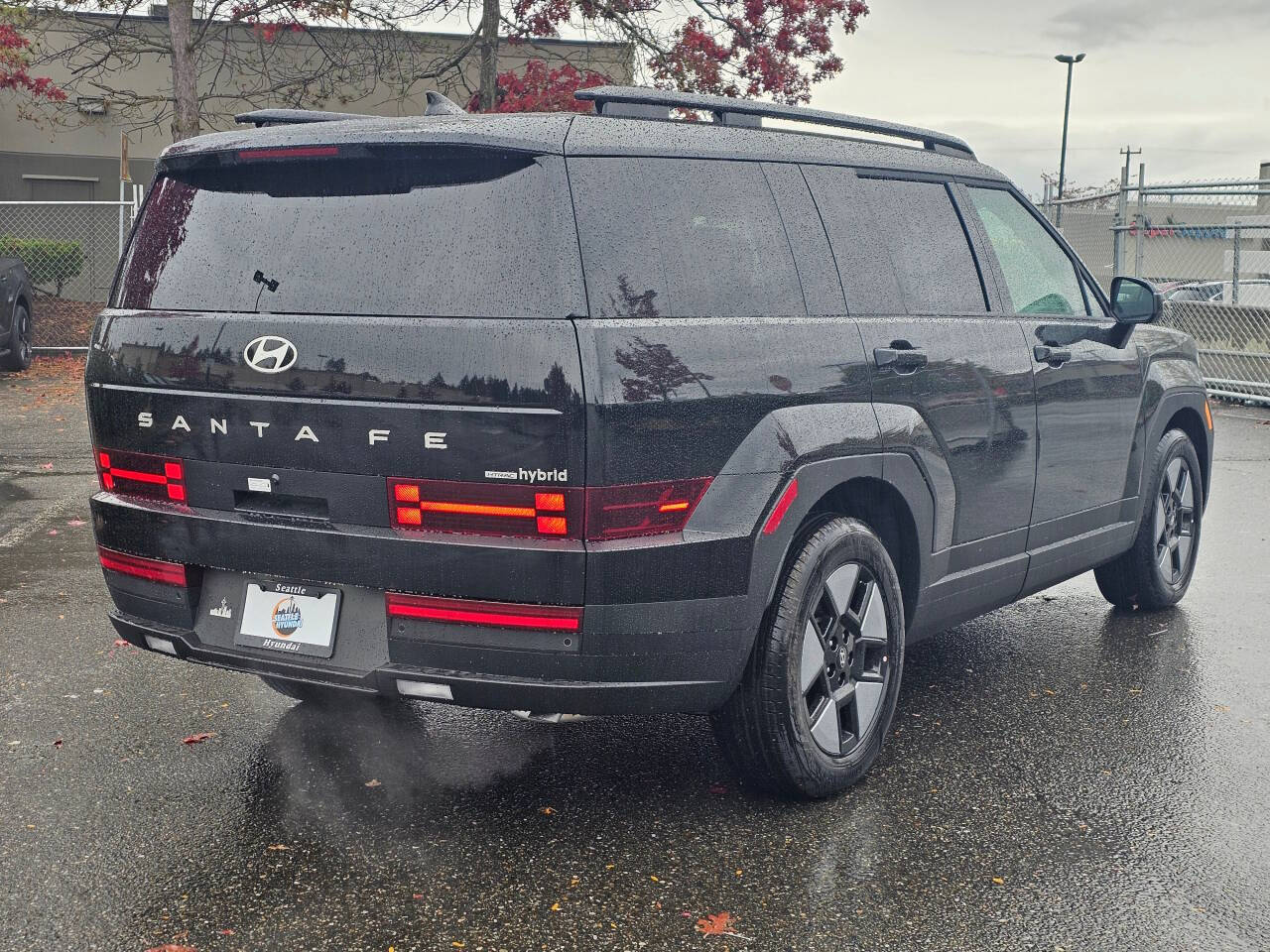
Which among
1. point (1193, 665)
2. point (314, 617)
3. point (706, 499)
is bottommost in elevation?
point (1193, 665)

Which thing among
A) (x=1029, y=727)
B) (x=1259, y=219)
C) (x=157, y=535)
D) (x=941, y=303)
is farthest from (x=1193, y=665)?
(x=1259, y=219)

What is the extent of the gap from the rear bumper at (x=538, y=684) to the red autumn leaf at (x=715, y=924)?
55 centimetres

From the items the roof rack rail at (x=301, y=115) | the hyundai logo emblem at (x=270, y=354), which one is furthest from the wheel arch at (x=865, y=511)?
the roof rack rail at (x=301, y=115)

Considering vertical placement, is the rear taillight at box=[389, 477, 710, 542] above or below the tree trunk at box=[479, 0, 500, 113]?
below

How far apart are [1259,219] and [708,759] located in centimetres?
1424

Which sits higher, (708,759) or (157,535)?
(157,535)

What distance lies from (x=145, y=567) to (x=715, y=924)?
1.87m

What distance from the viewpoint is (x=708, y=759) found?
4504mm

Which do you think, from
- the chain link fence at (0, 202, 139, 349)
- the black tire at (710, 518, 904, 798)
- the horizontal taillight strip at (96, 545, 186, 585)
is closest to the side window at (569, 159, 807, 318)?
the black tire at (710, 518, 904, 798)

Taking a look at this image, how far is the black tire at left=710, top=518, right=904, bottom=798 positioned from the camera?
12.8 feet

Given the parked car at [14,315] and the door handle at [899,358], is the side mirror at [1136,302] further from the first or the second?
the parked car at [14,315]

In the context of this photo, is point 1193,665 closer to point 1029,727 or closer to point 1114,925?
point 1029,727

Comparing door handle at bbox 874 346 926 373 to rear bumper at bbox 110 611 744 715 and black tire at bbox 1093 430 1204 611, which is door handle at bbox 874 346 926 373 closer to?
rear bumper at bbox 110 611 744 715

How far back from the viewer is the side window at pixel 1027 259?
5.15 metres
